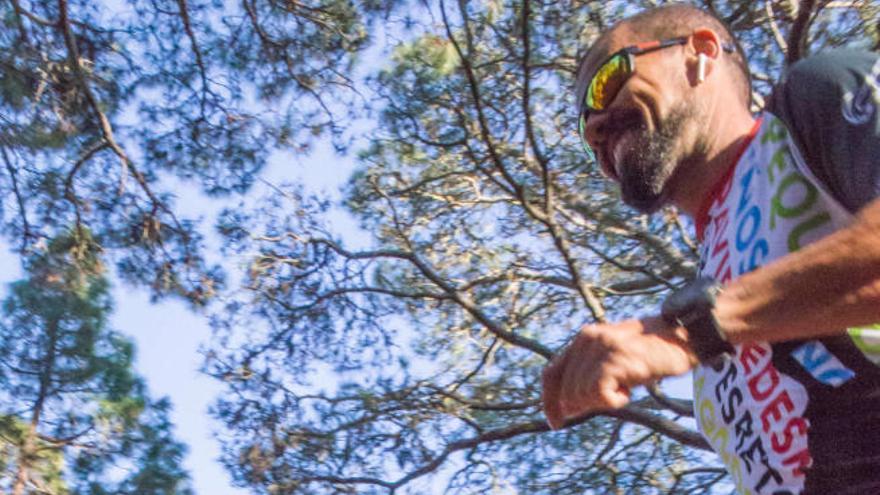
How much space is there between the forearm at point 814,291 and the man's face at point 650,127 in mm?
492

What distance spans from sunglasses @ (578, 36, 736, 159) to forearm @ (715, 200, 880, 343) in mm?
592

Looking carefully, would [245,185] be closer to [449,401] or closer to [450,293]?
[450,293]

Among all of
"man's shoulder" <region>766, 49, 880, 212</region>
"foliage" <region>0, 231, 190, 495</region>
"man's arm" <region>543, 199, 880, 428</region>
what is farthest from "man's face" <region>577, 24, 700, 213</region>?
"foliage" <region>0, 231, 190, 495</region>

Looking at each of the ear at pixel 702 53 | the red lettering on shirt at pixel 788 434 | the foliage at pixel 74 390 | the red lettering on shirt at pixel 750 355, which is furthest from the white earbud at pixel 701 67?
the foliage at pixel 74 390

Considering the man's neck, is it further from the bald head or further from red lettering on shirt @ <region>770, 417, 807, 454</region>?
red lettering on shirt @ <region>770, 417, 807, 454</region>

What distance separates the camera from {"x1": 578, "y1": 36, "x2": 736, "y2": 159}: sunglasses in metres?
1.44

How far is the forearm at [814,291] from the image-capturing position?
86 centimetres

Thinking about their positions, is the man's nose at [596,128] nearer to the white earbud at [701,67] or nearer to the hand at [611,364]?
the white earbud at [701,67]

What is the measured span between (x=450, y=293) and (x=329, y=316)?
742 mm

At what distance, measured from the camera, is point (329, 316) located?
17.5 ft

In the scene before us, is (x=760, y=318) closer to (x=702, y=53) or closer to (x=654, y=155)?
(x=654, y=155)

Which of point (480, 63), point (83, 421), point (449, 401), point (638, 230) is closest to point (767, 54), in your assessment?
point (638, 230)

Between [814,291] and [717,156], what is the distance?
53cm

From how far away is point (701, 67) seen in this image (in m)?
1.43
